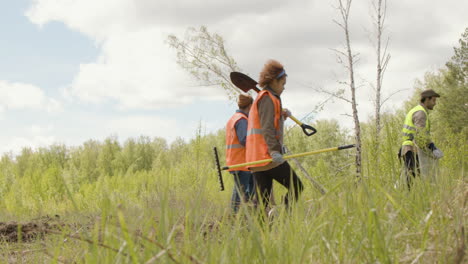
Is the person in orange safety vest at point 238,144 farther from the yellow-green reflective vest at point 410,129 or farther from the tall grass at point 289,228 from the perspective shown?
the tall grass at point 289,228

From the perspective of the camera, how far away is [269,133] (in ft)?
16.4

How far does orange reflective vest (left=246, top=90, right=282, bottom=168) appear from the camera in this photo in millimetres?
5078

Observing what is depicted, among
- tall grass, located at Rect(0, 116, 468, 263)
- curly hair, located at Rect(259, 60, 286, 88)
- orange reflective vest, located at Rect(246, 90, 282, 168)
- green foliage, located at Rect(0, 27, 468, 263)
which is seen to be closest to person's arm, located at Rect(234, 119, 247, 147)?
orange reflective vest, located at Rect(246, 90, 282, 168)

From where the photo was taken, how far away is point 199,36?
14.6 meters

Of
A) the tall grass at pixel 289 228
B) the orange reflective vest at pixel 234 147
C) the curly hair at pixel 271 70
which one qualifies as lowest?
the tall grass at pixel 289 228

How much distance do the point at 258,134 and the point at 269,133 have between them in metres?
0.22

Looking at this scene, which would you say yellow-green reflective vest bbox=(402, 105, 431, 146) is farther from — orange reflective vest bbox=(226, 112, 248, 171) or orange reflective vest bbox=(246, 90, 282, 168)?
orange reflective vest bbox=(246, 90, 282, 168)

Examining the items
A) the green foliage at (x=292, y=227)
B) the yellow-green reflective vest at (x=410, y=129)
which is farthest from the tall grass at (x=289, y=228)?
the yellow-green reflective vest at (x=410, y=129)

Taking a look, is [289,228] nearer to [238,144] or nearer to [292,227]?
[292,227]

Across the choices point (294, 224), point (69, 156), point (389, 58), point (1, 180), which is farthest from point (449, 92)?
point (294, 224)

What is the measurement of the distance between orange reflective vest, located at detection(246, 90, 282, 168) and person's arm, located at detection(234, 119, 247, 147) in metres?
1.43

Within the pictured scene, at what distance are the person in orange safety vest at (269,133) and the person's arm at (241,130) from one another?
1.43 m

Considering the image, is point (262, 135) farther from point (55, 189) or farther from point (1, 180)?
point (1, 180)

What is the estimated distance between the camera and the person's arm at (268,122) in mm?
4967
